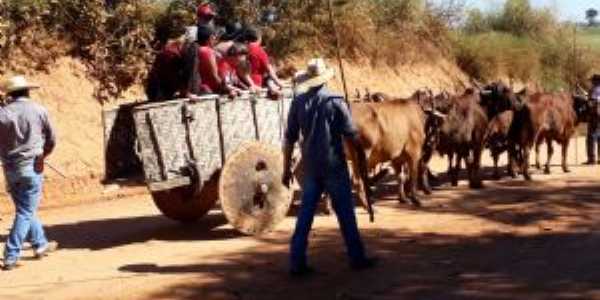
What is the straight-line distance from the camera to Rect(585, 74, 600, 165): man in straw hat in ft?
64.3

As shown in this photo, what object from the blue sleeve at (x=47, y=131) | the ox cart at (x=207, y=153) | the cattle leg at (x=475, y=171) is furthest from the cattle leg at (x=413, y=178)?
the blue sleeve at (x=47, y=131)

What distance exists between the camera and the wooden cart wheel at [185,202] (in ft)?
40.6

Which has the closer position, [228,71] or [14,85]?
[14,85]

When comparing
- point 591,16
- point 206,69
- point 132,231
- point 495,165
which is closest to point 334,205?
point 206,69

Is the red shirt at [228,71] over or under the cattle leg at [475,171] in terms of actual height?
over

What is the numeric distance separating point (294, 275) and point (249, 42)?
4.65 metres

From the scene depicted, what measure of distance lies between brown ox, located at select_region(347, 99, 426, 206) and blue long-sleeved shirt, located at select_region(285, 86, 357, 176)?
2797 mm

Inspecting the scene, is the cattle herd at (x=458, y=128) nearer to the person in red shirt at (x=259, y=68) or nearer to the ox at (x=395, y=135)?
the ox at (x=395, y=135)

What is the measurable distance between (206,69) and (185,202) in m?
1.80

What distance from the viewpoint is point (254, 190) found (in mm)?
11555

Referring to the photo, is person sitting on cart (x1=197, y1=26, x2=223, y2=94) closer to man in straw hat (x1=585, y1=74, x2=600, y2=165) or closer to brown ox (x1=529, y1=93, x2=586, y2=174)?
brown ox (x1=529, y1=93, x2=586, y2=174)

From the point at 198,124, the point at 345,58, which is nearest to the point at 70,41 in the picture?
the point at 345,58

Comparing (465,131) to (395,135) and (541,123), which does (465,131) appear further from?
(395,135)

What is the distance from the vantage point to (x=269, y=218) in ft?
38.4
